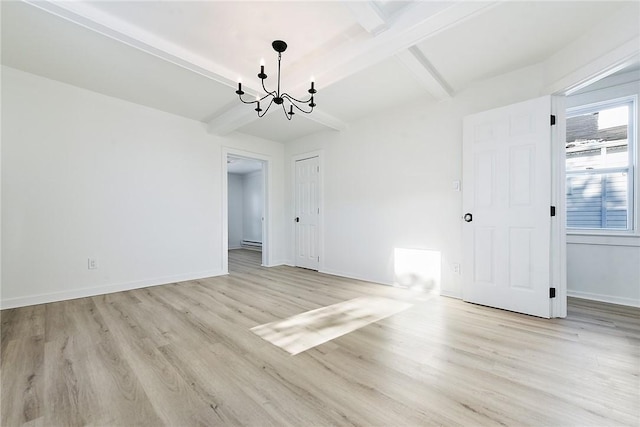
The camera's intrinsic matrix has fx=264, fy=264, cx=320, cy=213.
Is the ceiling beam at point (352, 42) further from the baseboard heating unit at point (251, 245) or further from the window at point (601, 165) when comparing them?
the baseboard heating unit at point (251, 245)

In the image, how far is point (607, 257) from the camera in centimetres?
308

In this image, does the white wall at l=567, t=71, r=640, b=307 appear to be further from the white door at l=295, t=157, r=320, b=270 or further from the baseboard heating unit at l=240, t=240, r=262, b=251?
the baseboard heating unit at l=240, t=240, r=262, b=251

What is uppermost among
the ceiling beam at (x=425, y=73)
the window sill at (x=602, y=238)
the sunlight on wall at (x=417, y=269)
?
the ceiling beam at (x=425, y=73)

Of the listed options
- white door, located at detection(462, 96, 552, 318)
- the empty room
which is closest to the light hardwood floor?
the empty room

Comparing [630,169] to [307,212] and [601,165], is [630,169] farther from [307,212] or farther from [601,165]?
[307,212]

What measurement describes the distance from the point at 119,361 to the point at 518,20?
390cm

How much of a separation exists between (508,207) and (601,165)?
62.6 inches

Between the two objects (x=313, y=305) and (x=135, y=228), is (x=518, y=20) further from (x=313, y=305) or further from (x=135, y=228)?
(x=135, y=228)

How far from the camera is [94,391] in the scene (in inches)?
59.4

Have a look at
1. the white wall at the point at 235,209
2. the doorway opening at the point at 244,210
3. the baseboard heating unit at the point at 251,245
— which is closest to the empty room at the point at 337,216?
the baseboard heating unit at the point at 251,245

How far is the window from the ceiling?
142cm

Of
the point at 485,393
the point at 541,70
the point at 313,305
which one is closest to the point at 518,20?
the point at 541,70

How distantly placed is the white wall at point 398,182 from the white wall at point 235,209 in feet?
15.2

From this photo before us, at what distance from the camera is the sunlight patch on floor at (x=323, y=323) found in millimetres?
2127
